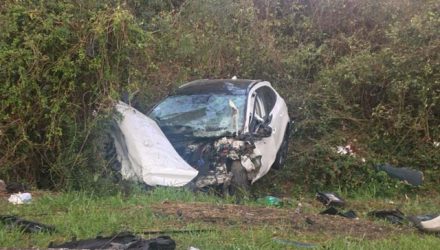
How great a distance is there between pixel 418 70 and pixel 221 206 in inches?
231

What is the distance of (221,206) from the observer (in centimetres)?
688

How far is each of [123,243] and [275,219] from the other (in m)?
2.07

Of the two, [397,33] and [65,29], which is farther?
[397,33]

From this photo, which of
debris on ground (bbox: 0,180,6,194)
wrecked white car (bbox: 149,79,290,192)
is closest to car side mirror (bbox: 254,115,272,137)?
wrecked white car (bbox: 149,79,290,192)

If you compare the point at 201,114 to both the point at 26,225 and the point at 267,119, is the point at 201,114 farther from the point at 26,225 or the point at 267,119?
the point at 26,225

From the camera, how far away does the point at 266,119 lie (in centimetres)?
958

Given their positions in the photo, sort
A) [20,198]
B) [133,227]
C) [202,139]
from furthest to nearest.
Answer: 1. [202,139]
2. [20,198]
3. [133,227]

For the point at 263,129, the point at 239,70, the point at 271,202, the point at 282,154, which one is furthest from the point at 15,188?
the point at 239,70

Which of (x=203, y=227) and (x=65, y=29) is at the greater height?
(x=65, y=29)

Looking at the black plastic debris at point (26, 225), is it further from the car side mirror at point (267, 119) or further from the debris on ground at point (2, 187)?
the car side mirror at point (267, 119)

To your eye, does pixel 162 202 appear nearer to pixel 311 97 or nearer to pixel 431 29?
pixel 311 97

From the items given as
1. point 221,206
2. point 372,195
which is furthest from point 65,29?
point 372,195

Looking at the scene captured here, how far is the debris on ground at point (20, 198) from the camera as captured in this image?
6831 millimetres

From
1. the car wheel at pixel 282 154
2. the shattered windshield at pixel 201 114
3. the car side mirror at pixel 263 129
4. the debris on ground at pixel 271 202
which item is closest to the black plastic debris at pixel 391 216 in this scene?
the debris on ground at pixel 271 202
